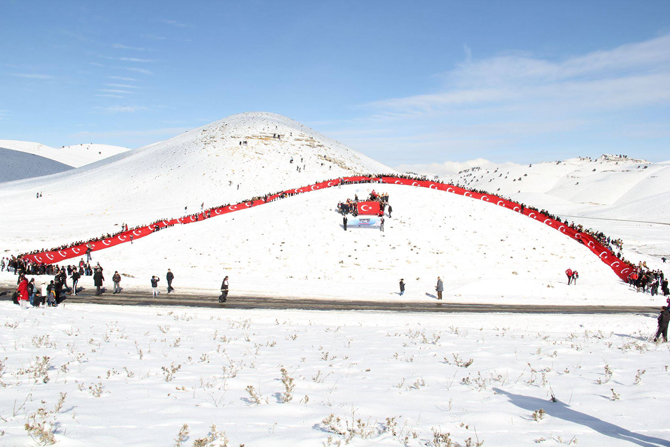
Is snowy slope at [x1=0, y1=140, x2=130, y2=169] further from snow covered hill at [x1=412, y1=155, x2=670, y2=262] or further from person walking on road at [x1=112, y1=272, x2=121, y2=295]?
snow covered hill at [x1=412, y1=155, x2=670, y2=262]

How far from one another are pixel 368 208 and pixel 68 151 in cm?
17439

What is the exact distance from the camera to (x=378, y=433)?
191 inches

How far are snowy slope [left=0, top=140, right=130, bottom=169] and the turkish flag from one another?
146 meters

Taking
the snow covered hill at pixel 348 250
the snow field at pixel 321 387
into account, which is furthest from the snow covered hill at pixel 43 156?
the snow field at pixel 321 387

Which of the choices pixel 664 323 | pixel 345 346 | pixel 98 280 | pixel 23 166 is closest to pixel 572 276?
pixel 664 323

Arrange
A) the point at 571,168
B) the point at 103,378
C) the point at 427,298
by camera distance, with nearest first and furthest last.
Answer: the point at 103,378 → the point at 427,298 → the point at 571,168

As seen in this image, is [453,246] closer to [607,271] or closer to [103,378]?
[607,271]

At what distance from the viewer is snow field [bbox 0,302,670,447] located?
4.82 m

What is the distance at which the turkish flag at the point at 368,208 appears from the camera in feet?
124

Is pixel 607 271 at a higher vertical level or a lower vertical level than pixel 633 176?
lower

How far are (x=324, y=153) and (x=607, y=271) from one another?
2935 inches

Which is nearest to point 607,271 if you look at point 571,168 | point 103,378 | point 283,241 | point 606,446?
point 283,241

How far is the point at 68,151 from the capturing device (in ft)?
543

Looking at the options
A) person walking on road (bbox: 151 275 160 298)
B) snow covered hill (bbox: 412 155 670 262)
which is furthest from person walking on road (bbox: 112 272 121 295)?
snow covered hill (bbox: 412 155 670 262)
